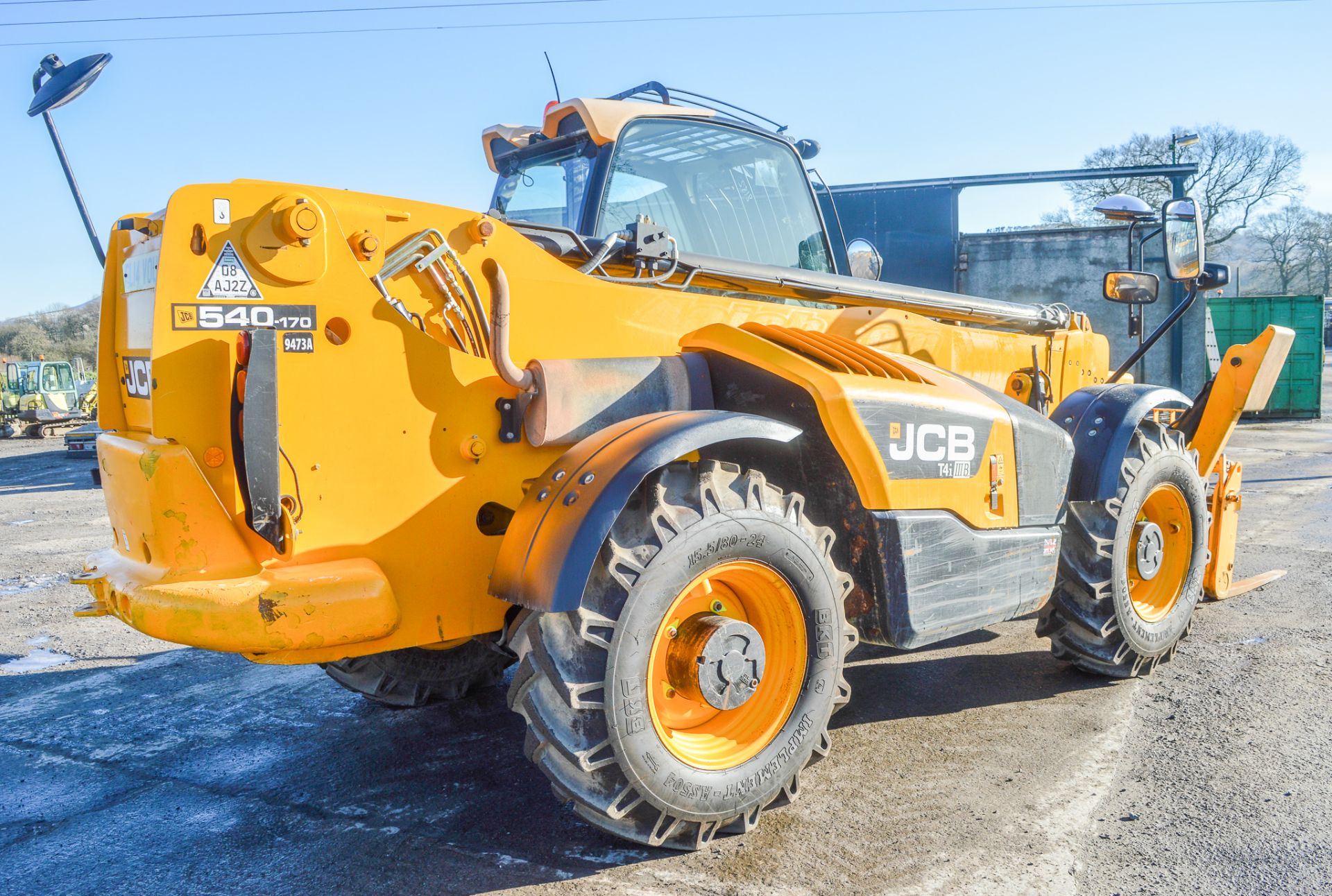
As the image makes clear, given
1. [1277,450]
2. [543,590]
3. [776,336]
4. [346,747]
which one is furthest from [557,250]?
[1277,450]

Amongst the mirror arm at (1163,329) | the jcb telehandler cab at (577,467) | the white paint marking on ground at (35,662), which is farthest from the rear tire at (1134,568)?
the white paint marking on ground at (35,662)

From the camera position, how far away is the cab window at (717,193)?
4.15m

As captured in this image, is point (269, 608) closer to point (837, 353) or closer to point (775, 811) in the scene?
point (775, 811)

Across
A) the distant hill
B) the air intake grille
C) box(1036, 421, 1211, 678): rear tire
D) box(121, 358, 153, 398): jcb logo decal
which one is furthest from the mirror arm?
the distant hill

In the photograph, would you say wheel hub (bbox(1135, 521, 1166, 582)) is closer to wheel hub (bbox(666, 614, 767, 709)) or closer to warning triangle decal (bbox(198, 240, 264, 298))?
wheel hub (bbox(666, 614, 767, 709))

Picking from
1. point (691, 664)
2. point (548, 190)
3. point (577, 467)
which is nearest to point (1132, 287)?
point (548, 190)

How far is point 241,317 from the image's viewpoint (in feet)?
9.39

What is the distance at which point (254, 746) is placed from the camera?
14.1 ft

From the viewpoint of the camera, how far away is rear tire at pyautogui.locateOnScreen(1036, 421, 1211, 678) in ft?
15.3

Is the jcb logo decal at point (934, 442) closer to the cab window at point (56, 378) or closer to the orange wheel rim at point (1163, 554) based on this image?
the orange wheel rim at point (1163, 554)

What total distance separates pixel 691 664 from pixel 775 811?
2.28 ft

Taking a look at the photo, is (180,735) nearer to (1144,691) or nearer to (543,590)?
(543,590)

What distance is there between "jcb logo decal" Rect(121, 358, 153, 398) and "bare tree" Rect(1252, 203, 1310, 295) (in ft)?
165

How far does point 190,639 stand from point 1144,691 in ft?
13.4
